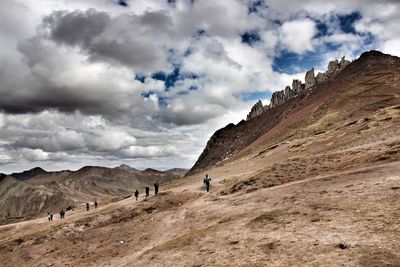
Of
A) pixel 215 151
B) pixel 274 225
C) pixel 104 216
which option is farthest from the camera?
pixel 215 151

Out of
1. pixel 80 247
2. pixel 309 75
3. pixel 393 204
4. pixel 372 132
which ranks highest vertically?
pixel 309 75

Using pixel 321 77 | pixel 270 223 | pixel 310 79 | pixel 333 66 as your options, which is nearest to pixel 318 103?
pixel 321 77

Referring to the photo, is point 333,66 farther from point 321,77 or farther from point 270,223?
point 270,223

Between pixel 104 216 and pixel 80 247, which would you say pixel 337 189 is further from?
pixel 104 216

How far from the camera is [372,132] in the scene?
59.3 metres

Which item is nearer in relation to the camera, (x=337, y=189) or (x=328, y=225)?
(x=328, y=225)

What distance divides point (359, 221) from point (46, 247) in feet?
111

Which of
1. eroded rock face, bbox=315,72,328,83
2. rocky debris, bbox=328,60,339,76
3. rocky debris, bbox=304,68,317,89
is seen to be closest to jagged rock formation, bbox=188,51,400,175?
eroded rock face, bbox=315,72,328,83

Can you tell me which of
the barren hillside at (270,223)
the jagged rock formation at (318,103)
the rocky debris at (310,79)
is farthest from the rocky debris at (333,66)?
the barren hillside at (270,223)

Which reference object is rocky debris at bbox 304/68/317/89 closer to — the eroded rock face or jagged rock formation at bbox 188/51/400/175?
the eroded rock face

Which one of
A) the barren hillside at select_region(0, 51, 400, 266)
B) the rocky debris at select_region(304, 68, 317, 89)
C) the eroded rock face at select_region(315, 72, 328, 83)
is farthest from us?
the rocky debris at select_region(304, 68, 317, 89)

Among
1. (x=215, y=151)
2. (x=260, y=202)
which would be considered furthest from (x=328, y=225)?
(x=215, y=151)

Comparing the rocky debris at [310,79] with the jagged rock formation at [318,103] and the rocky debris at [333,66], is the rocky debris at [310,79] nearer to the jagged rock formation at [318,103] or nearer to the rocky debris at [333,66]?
the jagged rock formation at [318,103]

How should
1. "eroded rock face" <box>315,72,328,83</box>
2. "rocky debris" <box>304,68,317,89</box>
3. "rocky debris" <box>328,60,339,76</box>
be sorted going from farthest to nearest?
"rocky debris" <box>304,68,317,89</box>, "rocky debris" <box>328,60,339,76</box>, "eroded rock face" <box>315,72,328,83</box>
